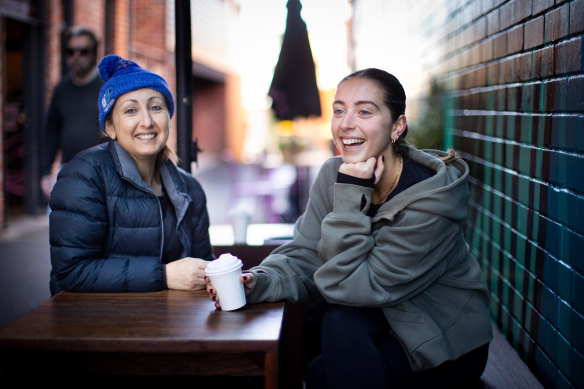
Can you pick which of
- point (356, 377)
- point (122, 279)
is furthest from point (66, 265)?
point (356, 377)

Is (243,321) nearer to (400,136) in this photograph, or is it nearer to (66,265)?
(66,265)

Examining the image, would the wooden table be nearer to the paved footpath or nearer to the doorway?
the paved footpath

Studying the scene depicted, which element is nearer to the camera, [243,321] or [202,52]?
[243,321]

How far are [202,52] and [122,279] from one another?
1702cm

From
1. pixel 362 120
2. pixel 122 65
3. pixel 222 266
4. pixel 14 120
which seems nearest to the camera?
pixel 222 266

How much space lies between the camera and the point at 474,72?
12.6 ft

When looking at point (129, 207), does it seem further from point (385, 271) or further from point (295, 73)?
point (295, 73)

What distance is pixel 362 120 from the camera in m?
A: 2.14

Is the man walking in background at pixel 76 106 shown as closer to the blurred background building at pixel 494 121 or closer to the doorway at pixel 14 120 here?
the blurred background building at pixel 494 121

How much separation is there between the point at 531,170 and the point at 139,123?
180 centimetres

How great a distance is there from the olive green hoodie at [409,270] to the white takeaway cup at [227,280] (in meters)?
0.09

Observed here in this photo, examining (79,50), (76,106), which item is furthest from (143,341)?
(79,50)

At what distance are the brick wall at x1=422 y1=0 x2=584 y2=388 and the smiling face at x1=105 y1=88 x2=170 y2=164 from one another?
5.42 ft

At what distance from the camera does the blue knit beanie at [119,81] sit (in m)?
2.30
